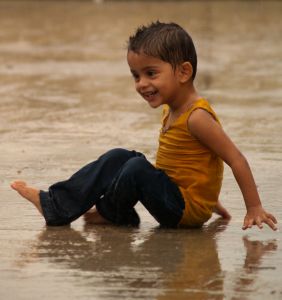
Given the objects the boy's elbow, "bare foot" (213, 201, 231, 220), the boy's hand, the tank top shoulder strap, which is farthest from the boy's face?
the boy's hand

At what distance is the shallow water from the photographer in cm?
388

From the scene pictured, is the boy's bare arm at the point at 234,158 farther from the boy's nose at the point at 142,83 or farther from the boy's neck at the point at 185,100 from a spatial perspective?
the boy's nose at the point at 142,83

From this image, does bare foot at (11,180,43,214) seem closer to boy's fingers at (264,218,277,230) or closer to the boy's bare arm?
the boy's bare arm

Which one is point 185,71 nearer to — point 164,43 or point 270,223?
point 164,43

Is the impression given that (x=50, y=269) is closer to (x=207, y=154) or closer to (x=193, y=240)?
(x=193, y=240)

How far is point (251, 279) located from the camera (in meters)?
3.87

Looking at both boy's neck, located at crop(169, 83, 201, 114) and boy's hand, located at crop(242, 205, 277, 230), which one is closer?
boy's hand, located at crop(242, 205, 277, 230)

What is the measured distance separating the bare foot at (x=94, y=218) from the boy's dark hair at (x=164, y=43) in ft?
2.43

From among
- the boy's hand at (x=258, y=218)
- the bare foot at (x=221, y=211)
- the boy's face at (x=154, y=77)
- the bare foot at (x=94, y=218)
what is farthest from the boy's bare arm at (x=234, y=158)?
the bare foot at (x=94, y=218)

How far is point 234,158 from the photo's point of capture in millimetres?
4605

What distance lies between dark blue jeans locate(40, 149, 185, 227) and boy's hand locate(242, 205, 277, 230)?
0.31m

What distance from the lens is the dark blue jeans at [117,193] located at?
4676 mm

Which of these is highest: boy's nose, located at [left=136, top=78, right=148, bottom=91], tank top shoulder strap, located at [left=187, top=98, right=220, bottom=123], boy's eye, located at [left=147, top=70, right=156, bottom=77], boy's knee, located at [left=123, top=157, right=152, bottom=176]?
boy's eye, located at [left=147, top=70, right=156, bottom=77]

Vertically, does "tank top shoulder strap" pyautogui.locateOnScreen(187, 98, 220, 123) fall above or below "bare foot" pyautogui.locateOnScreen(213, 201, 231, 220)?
above
